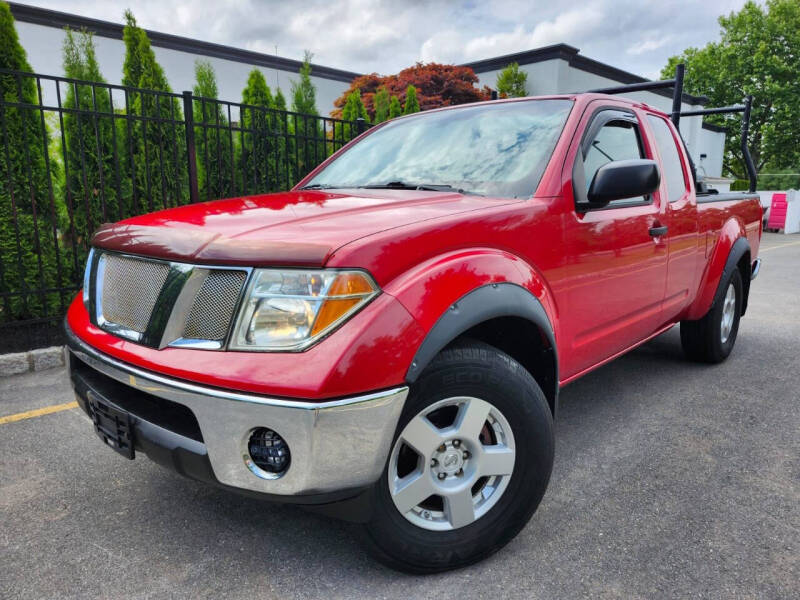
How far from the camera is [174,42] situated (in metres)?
16.7

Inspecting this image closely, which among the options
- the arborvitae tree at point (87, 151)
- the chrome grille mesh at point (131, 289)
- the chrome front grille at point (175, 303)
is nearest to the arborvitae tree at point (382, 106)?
the arborvitae tree at point (87, 151)

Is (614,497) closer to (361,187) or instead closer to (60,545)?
(361,187)

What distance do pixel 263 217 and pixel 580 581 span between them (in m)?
1.66

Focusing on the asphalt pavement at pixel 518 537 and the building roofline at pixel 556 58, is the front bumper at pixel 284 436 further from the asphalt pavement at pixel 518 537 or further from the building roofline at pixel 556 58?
the building roofline at pixel 556 58

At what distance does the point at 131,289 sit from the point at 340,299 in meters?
0.82

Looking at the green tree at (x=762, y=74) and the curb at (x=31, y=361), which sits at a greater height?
the green tree at (x=762, y=74)

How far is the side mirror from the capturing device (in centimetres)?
234

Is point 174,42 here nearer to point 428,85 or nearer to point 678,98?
point 428,85

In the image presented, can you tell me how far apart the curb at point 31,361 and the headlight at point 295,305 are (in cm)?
352

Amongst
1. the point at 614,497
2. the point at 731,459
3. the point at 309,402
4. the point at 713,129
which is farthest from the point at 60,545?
the point at 713,129

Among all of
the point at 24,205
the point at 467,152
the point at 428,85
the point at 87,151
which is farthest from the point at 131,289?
the point at 428,85

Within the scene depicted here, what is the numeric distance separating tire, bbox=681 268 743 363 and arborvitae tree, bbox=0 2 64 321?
201 inches

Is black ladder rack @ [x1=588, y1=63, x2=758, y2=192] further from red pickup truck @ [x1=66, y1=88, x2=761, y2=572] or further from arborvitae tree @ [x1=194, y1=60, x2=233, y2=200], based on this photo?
arborvitae tree @ [x1=194, y1=60, x2=233, y2=200]

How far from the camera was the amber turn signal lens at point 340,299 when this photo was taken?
159 cm
